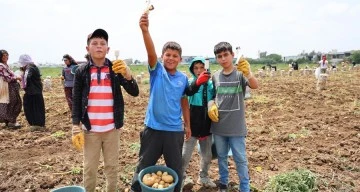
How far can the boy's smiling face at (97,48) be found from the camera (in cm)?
280

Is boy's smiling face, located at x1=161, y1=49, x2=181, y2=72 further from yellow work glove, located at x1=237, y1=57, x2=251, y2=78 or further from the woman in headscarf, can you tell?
the woman in headscarf

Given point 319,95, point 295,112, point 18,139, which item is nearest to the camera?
point 18,139

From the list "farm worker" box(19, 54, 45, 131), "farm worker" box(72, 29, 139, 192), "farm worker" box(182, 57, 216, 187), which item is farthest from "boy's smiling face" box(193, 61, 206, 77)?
"farm worker" box(19, 54, 45, 131)

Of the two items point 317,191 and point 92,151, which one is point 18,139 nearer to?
point 92,151

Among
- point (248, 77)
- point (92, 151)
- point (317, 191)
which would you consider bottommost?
point (317, 191)

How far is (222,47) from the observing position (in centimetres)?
321

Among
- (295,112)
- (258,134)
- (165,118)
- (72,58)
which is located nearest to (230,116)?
(165,118)

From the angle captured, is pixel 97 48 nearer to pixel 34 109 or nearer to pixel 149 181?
pixel 149 181

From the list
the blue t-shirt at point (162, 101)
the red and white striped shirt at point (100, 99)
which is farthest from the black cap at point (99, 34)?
the blue t-shirt at point (162, 101)

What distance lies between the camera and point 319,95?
12.0m

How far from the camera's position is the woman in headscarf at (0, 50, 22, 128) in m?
6.68

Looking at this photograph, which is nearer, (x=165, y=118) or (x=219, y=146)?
(x=165, y=118)

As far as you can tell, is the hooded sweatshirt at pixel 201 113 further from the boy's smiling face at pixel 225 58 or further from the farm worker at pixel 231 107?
the boy's smiling face at pixel 225 58

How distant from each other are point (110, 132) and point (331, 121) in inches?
242
